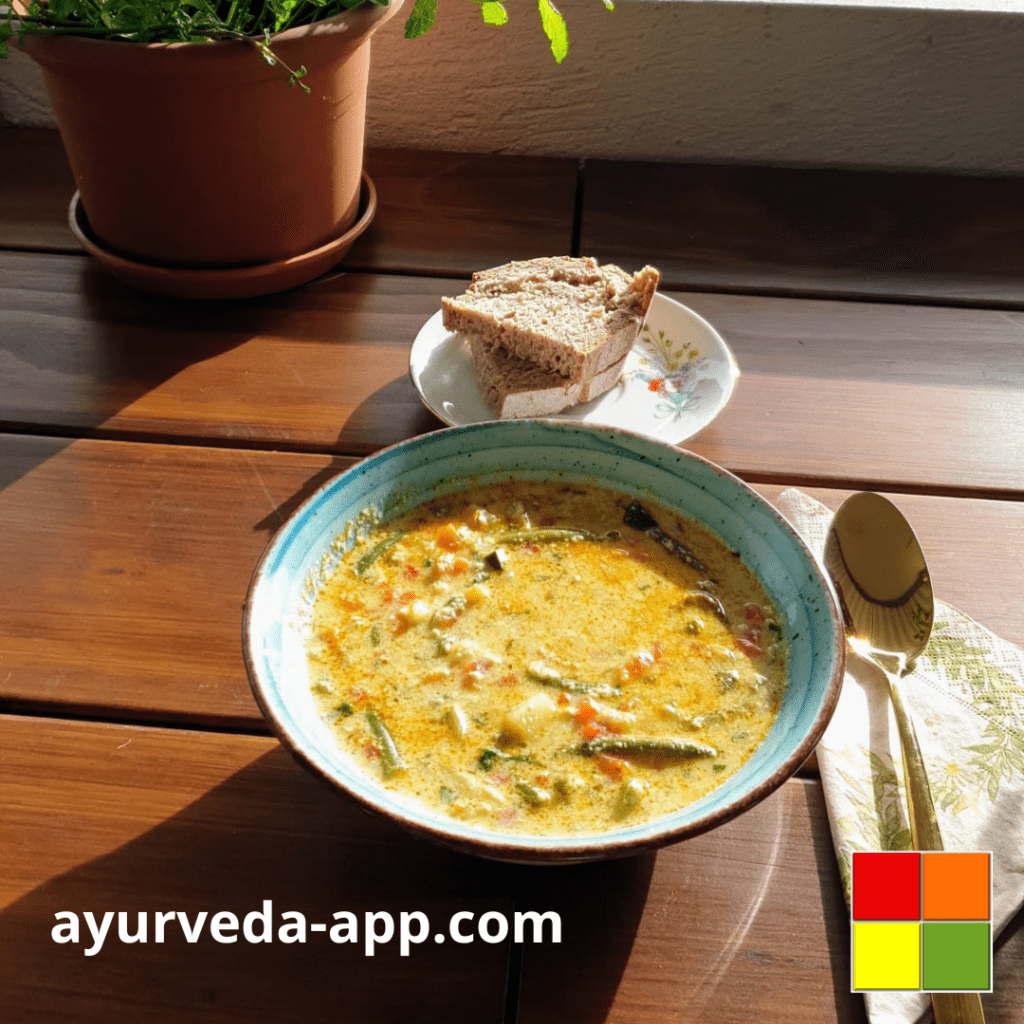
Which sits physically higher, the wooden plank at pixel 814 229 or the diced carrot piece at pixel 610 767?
the wooden plank at pixel 814 229

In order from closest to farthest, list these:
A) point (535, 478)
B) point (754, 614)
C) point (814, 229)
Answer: point (754, 614) → point (535, 478) → point (814, 229)

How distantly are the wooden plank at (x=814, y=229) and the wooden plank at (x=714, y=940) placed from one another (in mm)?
966

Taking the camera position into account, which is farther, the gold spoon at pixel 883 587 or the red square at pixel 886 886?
the gold spoon at pixel 883 587

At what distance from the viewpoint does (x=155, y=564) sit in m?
1.18

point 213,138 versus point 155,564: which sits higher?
point 213,138

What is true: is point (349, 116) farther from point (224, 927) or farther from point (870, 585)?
point (224, 927)

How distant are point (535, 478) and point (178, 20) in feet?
2.49

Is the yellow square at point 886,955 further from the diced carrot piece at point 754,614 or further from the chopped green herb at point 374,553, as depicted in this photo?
the chopped green herb at point 374,553

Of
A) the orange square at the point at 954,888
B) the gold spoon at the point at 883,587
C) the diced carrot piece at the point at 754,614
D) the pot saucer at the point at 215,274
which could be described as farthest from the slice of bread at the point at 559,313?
the orange square at the point at 954,888

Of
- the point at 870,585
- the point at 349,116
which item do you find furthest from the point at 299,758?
the point at 349,116

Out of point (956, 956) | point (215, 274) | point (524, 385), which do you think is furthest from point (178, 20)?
point (956, 956)

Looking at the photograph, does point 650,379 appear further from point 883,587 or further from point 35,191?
Answer: point 35,191

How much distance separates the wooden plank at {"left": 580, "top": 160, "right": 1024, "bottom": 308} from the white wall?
0.08 metres

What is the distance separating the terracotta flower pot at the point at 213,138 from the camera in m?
1.34
